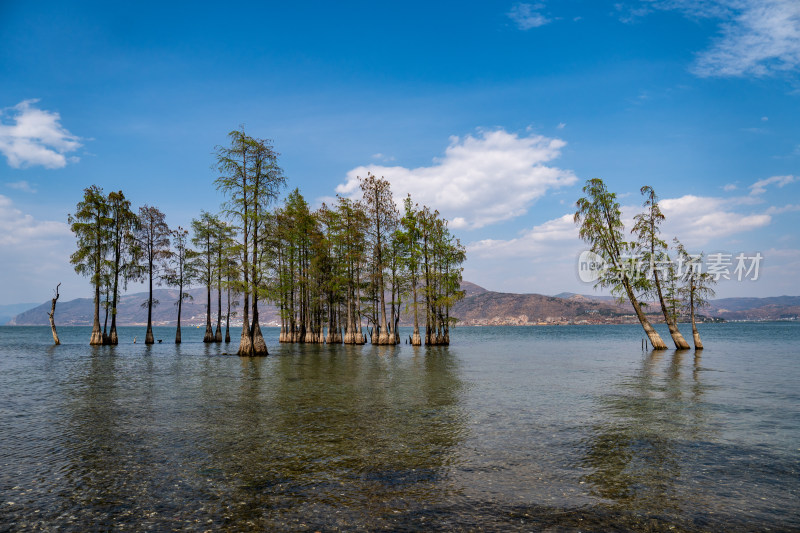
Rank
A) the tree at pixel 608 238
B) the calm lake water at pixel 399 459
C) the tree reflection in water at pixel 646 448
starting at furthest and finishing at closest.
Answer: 1. the tree at pixel 608 238
2. the tree reflection in water at pixel 646 448
3. the calm lake water at pixel 399 459

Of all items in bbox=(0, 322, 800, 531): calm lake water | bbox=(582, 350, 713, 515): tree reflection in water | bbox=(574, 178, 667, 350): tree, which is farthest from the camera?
bbox=(574, 178, 667, 350): tree

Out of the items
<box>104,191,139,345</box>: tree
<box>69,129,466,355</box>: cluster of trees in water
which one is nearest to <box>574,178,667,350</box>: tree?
<box>69,129,466,355</box>: cluster of trees in water

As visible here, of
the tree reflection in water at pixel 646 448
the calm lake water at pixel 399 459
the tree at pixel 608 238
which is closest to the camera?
the calm lake water at pixel 399 459

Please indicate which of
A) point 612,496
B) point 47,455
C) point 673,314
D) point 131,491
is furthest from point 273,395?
point 673,314

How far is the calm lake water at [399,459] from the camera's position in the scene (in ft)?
19.9

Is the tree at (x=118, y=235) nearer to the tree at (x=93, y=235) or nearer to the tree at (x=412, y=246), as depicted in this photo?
the tree at (x=93, y=235)

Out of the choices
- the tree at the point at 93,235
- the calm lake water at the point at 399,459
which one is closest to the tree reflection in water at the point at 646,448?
the calm lake water at the point at 399,459

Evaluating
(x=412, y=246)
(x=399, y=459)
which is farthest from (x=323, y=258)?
(x=399, y=459)

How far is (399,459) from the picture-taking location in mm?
8688

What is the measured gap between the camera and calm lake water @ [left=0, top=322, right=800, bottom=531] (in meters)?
6.07

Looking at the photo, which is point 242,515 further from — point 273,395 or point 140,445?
point 273,395

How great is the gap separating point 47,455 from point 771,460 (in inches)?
589

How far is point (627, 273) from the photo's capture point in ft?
142

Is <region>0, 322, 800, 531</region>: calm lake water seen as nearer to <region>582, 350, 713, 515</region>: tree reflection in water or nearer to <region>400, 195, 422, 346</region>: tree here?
<region>582, 350, 713, 515</region>: tree reflection in water
